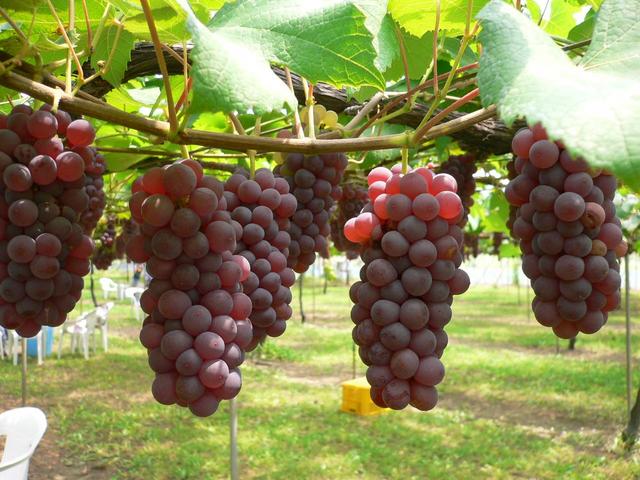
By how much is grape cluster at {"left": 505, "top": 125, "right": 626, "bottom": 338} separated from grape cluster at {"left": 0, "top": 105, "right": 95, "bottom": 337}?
632 mm

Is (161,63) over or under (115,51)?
under

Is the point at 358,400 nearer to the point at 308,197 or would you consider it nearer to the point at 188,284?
the point at 308,197

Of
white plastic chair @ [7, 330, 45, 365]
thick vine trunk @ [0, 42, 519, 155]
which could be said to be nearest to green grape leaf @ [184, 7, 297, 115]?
thick vine trunk @ [0, 42, 519, 155]

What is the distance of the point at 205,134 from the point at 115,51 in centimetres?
50

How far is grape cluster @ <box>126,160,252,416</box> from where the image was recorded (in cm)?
80

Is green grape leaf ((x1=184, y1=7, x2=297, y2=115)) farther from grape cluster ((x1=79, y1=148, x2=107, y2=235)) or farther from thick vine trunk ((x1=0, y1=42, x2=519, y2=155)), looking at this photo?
thick vine trunk ((x1=0, y1=42, x2=519, y2=155))

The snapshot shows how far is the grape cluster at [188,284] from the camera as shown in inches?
31.6

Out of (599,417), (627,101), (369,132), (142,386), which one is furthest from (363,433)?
(627,101)

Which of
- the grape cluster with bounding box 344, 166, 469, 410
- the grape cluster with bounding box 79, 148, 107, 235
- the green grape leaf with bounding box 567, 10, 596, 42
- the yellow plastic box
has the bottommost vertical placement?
the yellow plastic box

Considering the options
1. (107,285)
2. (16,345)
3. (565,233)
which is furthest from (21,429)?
(107,285)

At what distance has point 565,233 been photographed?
0.88m

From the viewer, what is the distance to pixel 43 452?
223 inches

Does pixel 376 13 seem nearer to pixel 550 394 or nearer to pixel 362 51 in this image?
pixel 362 51

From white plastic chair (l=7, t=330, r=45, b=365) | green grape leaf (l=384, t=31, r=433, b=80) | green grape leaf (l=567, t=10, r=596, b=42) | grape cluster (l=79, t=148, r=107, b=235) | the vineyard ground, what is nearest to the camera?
grape cluster (l=79, t=148, r=107, b=235)
